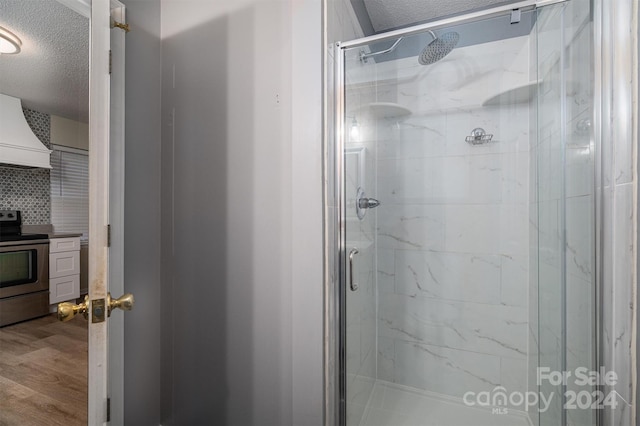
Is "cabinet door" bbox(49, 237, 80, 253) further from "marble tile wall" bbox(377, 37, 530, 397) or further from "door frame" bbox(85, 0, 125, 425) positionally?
"marble tile wall" bbox(377, 37, 530, 397)

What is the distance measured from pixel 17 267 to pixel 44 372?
1.29ft

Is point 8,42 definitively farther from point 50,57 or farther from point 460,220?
point 460,220

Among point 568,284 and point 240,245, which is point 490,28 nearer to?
point 568,284

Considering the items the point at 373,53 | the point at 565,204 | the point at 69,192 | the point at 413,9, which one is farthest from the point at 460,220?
the point at 69,192

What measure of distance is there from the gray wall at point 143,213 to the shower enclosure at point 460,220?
90 centimetres

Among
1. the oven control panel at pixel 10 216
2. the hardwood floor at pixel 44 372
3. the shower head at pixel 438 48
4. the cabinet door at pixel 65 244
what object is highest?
the shower head at pixel 438 48

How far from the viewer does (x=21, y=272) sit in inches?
33.4

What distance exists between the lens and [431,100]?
64.1 inches

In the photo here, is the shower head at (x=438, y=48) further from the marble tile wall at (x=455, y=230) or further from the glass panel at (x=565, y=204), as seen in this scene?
the glass panel at (x=565, y=204)

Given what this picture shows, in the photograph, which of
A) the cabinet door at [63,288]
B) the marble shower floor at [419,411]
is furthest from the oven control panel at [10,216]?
the marble shower floor at [419,411]

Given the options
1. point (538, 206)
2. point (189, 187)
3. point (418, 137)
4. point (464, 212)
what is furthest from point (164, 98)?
point (538, 206)

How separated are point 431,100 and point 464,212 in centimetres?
66

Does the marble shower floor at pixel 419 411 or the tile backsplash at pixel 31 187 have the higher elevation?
the tile backsplash at pixel 31 187

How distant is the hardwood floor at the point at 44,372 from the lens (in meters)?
0.85
